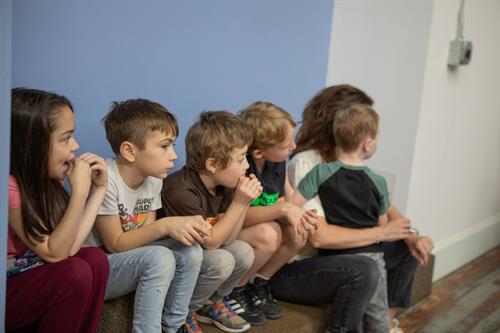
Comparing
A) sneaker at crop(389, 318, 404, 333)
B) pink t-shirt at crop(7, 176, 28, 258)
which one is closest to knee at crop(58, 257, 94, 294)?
pink t-shirt at crop(7, 176, 28, 258)

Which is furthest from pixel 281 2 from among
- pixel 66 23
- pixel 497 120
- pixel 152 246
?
pixel 497 120

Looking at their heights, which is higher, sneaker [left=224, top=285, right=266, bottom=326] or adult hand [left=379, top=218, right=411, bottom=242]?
adult hand [left=379, top=218, right=411, bottom=242]

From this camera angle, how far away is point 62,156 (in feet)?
5.10

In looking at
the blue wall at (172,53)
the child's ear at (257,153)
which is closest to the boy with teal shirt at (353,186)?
the child's ear at (257,153)

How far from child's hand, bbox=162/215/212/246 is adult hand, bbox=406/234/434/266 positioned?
995 millimetres

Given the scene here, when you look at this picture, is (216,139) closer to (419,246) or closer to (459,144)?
(419,246)

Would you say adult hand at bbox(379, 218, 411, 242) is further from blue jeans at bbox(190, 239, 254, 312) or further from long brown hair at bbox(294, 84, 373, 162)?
blue jeans at bbox(190, 239, 254, 312)

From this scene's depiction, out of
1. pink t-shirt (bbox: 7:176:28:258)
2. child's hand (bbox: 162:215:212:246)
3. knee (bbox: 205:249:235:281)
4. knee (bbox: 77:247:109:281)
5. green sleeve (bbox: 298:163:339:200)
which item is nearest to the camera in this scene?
pink t-shirt (bbox: 7:176:28:258)

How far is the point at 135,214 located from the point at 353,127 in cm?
86

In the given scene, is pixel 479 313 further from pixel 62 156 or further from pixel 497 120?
pixel 62 156

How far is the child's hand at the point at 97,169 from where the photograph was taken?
1614 millimetres

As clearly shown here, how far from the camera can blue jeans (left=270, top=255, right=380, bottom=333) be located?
2117 millimetres

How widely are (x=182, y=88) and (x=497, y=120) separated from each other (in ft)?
7.22

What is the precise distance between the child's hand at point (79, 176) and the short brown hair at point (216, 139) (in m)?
0.39
